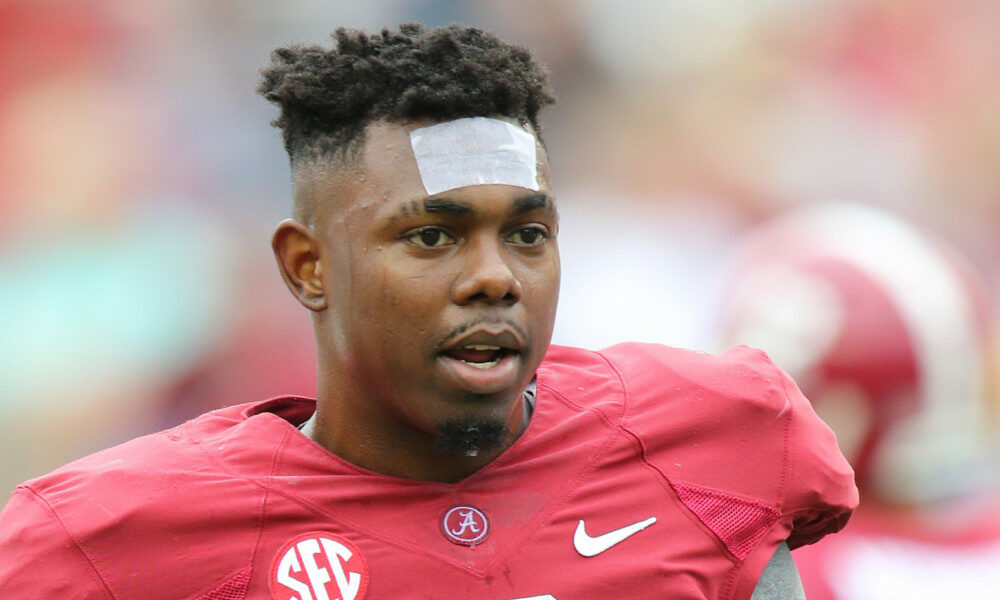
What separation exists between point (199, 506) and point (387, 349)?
0.33 metres

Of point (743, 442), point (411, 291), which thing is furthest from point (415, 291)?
point (743, 442)

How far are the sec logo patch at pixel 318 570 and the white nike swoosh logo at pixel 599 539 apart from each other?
31 cm

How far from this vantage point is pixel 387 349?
1.80 metres

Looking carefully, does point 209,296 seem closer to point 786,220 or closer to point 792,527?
point 786,220

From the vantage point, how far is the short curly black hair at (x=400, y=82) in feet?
6.07

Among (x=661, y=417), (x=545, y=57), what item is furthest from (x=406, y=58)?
(x=545, y=57)

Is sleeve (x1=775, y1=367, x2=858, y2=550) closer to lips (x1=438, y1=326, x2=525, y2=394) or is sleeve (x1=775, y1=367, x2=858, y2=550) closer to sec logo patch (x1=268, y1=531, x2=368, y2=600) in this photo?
lips (x1=438, y1=326, x2=525, y2=394)

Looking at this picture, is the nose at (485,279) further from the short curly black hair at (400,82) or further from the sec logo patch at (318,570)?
the sec logo patch at (318,570)

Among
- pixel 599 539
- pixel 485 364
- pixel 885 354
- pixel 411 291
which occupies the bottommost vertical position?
pixel 885 354

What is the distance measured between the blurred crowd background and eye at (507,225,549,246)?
→ 8.18ft

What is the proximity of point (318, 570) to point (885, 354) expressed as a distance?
8.23ft

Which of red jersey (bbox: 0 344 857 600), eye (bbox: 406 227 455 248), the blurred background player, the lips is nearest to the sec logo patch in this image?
red jersey (bbox: 0 344 857 600)

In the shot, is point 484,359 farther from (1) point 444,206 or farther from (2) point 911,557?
(2) point 911,557

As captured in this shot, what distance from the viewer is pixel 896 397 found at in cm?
385
